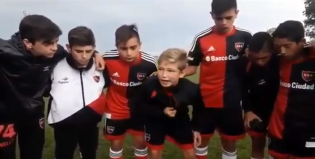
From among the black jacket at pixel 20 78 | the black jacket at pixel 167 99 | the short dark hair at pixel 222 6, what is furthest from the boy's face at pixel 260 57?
the black jacket at pixel 20 78

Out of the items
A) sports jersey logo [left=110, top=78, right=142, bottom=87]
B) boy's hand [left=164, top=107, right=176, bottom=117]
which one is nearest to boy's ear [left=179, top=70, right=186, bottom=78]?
boy's hand [left=164, top=107, right=176, bottom=117]

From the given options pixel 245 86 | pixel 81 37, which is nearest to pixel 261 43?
pixel 245 86

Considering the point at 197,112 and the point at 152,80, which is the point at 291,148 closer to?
the point at 197,112

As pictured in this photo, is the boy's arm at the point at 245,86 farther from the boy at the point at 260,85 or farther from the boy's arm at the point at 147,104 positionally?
the boy's arm at the point at 147,104

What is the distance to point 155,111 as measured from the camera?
4719mm

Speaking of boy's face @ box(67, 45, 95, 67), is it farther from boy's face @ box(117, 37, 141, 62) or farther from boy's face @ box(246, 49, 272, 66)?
boy's face @ box(246, 49, 272, 66)

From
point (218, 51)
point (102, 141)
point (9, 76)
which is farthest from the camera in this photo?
point (102, 141)

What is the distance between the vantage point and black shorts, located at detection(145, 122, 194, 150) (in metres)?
4.85

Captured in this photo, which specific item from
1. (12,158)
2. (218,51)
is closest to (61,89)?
(12,158)

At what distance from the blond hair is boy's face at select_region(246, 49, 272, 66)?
72cm

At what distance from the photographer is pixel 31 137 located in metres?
4.71

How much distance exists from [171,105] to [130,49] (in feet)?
2.57

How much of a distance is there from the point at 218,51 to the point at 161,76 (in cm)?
83

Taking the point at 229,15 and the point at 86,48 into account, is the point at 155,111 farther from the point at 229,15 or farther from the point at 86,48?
the point at 229,15
